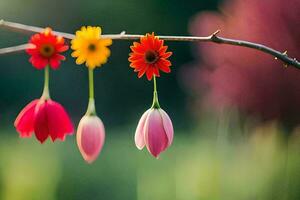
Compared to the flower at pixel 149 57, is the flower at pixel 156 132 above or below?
below

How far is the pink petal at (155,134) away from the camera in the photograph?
61 centimetres

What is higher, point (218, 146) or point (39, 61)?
point (218, 146)

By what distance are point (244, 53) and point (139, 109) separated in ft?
4.24

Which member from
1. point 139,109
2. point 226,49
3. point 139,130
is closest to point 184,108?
point 139,109

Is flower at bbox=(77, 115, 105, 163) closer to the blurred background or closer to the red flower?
the red flower

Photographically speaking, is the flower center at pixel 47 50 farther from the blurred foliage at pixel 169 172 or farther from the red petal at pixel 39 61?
the blurred foliage at pixel 169 172

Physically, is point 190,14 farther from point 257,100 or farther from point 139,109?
point 257,100

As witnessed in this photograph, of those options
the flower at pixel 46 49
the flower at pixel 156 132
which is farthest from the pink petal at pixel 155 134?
the flower at pixel 46 49

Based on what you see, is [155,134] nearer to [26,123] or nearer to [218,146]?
[26,123]

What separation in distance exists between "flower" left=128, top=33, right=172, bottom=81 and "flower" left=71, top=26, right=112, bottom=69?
0.03m

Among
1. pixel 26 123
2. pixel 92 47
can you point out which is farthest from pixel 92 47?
pixel 26 123

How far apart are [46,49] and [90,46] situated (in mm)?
42

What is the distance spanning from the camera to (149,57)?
61 cm

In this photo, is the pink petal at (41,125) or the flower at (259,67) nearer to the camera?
the pink petal at (41,125)
